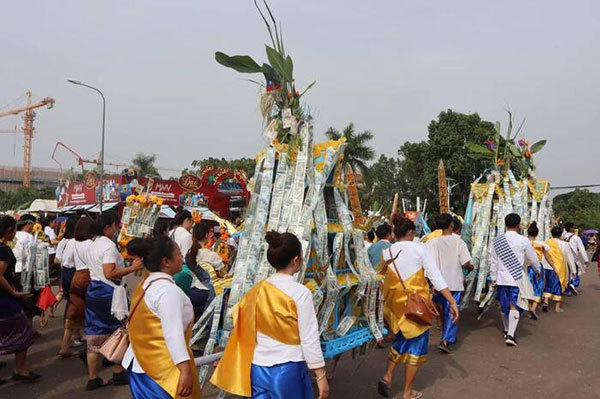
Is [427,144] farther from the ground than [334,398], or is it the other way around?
[427,144]

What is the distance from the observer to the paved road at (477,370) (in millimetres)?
4938

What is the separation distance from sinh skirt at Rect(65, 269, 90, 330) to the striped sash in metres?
5.23

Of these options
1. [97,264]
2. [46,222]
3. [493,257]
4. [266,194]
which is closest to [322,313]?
[266,194]

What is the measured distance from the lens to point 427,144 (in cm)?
2931

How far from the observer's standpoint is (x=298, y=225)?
399 centimetres

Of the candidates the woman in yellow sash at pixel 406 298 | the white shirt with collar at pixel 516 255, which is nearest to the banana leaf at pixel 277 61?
the woman in yellow sash at pixel 406 298

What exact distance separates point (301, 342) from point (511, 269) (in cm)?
483

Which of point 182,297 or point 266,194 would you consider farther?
point 266,194

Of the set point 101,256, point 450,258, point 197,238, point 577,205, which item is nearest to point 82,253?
point 101,256

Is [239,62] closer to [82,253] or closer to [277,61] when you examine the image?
[277,61]

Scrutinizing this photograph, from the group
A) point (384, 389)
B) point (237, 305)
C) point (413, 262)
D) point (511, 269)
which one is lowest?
point (384, 389)

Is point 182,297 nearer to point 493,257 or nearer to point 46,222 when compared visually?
point 493,257

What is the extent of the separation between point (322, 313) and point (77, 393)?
266 cm

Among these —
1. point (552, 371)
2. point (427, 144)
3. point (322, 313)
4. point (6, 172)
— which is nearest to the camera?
point (322, 313)
